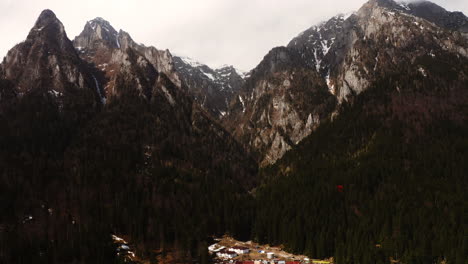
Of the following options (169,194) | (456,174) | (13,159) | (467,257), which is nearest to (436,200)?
(456,174)

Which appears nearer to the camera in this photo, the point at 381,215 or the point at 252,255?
the point at 252,255

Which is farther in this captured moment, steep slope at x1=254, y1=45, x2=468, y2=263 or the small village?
the small village

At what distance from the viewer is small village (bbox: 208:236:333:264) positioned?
139 m

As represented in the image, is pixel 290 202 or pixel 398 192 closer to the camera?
pixel 398 192

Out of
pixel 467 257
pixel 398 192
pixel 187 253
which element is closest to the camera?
pixel 467 257

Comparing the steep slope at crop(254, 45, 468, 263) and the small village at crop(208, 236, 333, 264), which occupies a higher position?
the steep slope at crop(254, 45, 468, 263)

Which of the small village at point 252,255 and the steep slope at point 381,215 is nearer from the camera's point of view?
the steep slope at point 381,215

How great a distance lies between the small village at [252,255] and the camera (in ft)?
457

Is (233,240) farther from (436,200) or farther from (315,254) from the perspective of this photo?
(436,200)

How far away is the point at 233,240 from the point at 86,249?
63.1m

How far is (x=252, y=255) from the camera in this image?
5856 inches

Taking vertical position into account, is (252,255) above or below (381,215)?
below

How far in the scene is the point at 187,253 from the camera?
14225 centimetres

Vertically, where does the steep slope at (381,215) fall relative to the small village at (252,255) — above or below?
above
